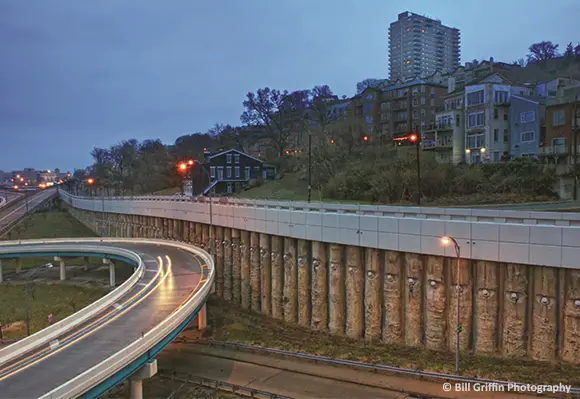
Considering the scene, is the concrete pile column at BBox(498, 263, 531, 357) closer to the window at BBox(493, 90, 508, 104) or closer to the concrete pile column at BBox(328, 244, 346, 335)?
the concrete pile column at BBox(328, 244, 346, 335)

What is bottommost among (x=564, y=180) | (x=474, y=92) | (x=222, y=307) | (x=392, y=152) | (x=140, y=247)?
(x=222, y=307)

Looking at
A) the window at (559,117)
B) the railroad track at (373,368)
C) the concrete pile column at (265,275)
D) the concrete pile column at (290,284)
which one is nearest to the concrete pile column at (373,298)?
the railroad track at (373,368)

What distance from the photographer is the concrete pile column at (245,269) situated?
33.3 meters

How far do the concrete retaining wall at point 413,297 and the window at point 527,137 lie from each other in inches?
1491

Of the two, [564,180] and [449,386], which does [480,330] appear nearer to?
[449,386]

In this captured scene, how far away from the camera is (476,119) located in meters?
56.8

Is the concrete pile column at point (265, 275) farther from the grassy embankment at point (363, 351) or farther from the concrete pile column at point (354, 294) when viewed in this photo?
the concrete pile column at point (354, 294)

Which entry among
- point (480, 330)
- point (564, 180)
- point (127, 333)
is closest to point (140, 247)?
point (127, 333)

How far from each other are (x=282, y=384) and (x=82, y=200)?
84751 millimetres

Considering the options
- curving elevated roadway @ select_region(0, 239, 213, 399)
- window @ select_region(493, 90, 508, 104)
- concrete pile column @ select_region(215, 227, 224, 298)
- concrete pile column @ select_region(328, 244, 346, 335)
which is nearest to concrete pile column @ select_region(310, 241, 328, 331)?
concrete pile column @ select_region(328, 244, 346, 335)

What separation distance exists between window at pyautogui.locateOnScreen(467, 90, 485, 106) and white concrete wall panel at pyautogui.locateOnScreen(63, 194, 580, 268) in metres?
37.6

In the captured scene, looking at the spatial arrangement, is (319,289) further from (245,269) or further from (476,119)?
(476,119)

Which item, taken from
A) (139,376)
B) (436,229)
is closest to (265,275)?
(436,229)

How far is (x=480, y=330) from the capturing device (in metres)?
19.8
